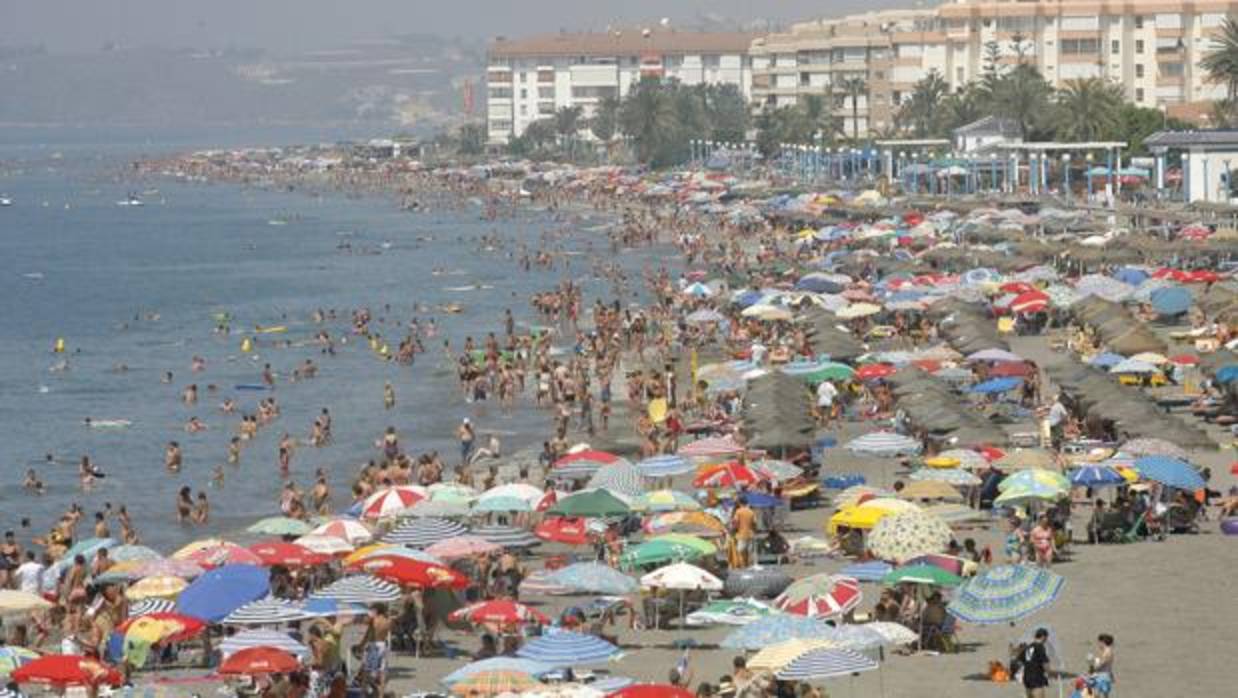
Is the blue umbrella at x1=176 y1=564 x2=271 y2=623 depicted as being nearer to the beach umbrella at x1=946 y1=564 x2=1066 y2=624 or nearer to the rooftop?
the beach umbrella at x1=946 y1=564 x2=1066 y2=624

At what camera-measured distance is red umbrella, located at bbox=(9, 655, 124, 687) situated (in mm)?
20375

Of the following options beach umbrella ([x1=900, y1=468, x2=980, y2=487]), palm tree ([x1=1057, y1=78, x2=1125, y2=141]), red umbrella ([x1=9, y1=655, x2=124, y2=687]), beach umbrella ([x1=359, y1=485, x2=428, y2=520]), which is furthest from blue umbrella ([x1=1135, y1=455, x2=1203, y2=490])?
palm tree ([x1=1057, y1=78, x2=1125, y2=141])

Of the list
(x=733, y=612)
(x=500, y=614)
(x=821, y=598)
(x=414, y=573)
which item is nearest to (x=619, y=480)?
(x=414, y=573)

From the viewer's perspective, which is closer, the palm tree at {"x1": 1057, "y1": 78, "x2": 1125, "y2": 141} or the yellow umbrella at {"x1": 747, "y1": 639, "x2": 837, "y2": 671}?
the yellow umbrella at {"x1": 747, "y1": 639, "x2": 837, "y2": 671}

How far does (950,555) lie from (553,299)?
140 feet

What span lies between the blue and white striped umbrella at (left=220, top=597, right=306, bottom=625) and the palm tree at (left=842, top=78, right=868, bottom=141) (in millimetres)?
112866

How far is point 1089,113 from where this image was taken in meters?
96.9

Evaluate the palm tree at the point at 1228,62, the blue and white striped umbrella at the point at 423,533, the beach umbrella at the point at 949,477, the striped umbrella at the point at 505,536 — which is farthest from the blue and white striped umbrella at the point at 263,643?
the palm tree at the point at 1228,62

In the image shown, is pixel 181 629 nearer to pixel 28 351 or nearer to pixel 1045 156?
pixel 28 351

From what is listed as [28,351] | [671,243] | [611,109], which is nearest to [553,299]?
[28,351]

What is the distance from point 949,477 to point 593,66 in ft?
523

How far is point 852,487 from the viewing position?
30578 mm

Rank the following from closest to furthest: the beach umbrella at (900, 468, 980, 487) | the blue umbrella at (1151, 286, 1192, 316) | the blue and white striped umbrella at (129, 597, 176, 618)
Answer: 1. the blue and white striped umbrella at (129, 597, 176, 618)
2. the beach umbrella at (900, 468, 980, 487)
3. the blue umbrella at (1151, 286, 1192, 316)

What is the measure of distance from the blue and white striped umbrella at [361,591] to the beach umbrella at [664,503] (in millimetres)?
5732
